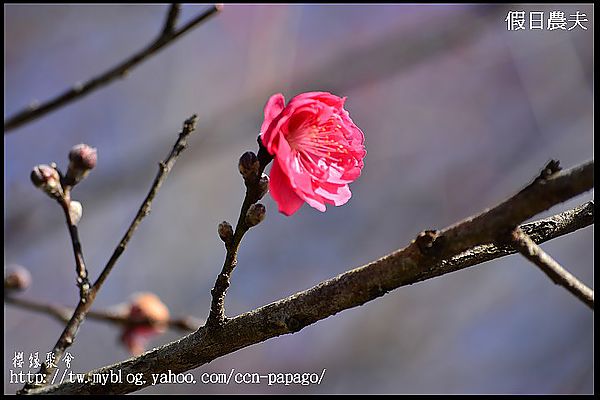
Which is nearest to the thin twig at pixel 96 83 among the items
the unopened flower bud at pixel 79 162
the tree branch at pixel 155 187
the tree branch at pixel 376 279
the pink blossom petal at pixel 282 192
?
Result: the unopened flower bud at pixel 79 162

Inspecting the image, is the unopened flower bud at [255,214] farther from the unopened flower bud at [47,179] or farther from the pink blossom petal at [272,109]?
the unopened flower bud at [47,179]

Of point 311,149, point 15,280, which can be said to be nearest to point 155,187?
point 311,149

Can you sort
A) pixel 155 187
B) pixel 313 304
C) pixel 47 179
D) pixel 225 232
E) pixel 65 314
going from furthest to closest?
pixel 65 314, pixel 47 179, pixel 155 187, pixel 225 232, pixel 313 304

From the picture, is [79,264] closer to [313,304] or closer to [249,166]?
[249,166]

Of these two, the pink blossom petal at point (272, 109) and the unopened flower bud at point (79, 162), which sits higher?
the unopened flower bud at point (79, 162)

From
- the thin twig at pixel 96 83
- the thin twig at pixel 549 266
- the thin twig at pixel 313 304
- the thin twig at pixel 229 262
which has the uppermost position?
the thin twig at pixel 96 83

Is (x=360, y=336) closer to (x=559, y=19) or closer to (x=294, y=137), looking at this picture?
(x=559, y=19)
